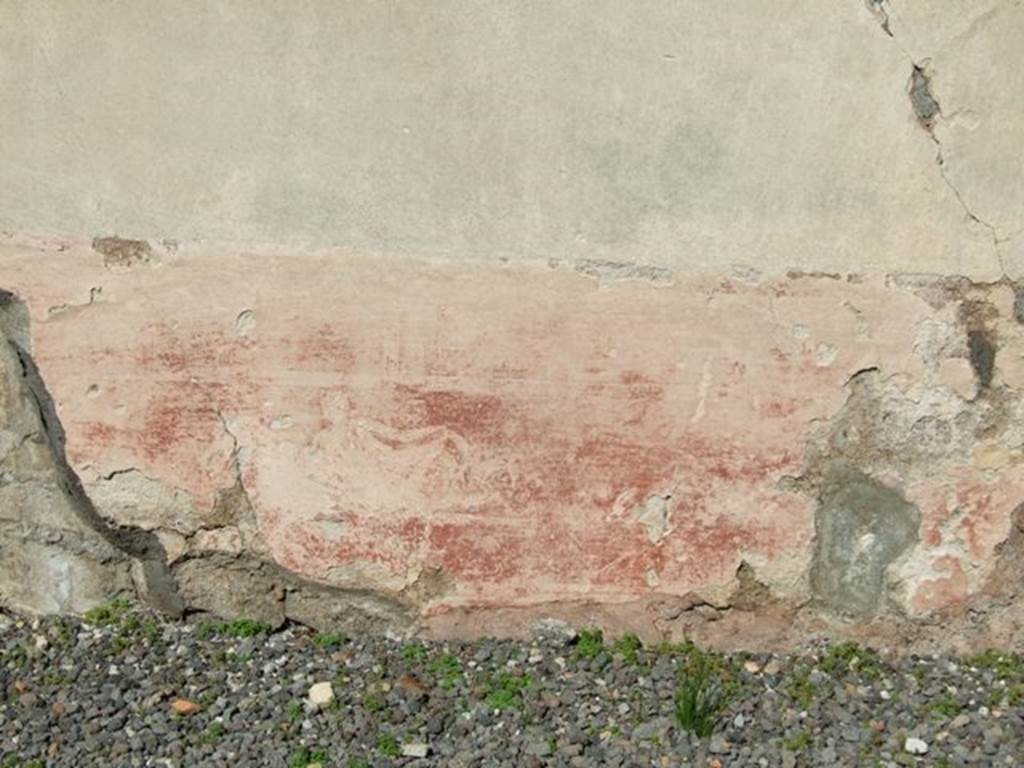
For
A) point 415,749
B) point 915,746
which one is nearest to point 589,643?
point 415,749

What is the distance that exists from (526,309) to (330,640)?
977 mm

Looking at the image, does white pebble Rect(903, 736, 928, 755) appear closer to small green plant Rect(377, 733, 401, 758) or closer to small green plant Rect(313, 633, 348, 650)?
small green plant Rect(377, 733, 401, 758)

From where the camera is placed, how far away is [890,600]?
3.36 metres

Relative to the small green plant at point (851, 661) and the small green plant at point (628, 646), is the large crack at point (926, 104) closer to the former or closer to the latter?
the small green plant at point (851, 661)

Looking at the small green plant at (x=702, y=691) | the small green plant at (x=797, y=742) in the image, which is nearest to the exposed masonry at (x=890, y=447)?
the small green plant at (x=702, y=691)

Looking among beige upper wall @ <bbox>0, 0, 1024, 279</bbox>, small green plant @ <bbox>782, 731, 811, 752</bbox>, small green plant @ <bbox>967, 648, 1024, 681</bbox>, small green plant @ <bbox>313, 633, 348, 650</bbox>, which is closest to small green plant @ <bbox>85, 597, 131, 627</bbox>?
small green plant @ <bbox>313, 633, 348, 650</bbox>

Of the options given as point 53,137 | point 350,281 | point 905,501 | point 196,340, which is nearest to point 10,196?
point 53,137

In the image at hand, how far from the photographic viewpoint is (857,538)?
3316mm

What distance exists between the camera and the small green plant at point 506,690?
10.4ft

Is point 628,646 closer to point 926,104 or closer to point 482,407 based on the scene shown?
point 482,407

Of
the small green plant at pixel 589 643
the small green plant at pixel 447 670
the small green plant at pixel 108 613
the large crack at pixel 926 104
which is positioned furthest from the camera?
the small green plant at pixel 108 613

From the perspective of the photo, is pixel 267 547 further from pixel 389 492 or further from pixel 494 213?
pixel 494 213

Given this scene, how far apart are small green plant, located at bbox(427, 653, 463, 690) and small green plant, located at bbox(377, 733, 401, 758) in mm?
230

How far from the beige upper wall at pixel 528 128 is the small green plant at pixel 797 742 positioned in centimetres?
105
